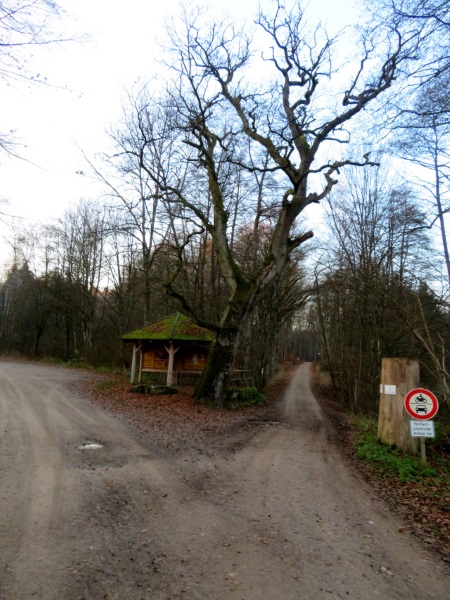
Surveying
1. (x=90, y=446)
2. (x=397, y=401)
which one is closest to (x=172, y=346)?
(x=90, y=446)

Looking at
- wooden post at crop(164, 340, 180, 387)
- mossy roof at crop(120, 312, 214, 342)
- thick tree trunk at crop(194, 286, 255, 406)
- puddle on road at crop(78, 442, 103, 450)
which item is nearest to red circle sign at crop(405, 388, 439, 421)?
puddle on road at crop(78, 442, 103, 450)

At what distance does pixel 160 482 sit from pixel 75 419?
524 centimetres

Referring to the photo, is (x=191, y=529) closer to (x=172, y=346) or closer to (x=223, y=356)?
(x=223, y=356)

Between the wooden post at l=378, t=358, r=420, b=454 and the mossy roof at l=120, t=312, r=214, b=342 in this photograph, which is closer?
the wooden post at l=378, t=358, r=420, b=454

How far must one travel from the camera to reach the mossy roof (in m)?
19.2

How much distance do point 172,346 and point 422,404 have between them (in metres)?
12.5

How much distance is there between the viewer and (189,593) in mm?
3449

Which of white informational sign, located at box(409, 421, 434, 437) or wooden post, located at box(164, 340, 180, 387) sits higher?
wooden post, located at box(164, 340, 180, 387)

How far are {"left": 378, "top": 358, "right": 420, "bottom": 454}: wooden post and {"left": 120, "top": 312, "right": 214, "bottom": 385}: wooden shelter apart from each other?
10.3 meters

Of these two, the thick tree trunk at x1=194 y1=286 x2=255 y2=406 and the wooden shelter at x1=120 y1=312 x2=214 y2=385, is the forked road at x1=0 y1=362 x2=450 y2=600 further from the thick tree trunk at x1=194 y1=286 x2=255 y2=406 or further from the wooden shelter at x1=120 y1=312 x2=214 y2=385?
the wooden shelter at x1=120 y1=312 x2=214 y2=385

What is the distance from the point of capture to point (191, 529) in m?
4.73

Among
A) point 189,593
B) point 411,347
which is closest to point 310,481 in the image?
point 189,593

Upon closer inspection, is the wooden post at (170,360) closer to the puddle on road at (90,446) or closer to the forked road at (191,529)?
the forked road at (191,529)

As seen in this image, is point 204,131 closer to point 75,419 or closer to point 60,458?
point 75,419
